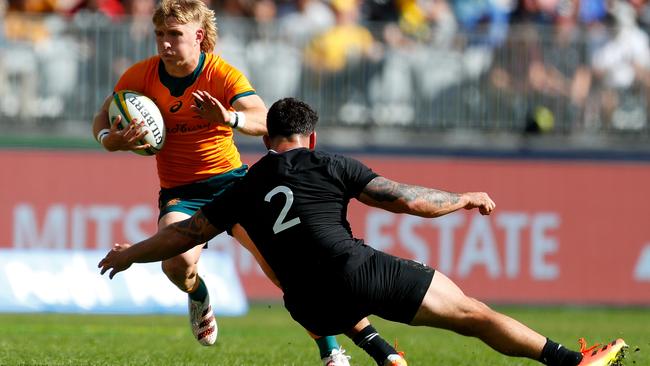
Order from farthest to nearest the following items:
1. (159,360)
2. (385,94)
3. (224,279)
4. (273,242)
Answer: (385,94) < (224,279) < (159,360) < (273,242)

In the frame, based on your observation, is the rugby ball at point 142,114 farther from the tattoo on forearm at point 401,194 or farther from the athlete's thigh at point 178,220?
the tattoo on forearm at point 401,194

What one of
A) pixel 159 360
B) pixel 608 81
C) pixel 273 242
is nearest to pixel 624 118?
pixel 608 81

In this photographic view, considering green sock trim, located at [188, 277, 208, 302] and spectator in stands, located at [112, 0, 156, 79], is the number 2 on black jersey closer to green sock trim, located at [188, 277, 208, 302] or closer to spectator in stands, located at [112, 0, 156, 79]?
green sock trim, located at [188, 277, 208, 302]

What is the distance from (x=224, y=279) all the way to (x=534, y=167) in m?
4.74

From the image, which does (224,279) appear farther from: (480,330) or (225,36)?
(480,330)

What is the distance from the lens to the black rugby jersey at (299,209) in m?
Answer: 7.08

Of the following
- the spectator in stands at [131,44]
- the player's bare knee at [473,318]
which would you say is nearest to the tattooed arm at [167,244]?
the player's bare knee at [473,318]

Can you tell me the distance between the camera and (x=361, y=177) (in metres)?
7.15

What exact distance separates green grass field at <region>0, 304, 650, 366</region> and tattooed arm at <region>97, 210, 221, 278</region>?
71.7 inches

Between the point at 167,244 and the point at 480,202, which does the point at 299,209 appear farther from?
the point at 480,202

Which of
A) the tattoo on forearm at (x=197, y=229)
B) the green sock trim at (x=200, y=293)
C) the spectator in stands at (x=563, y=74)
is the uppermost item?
the spectator in stands at (x=563, y=74)

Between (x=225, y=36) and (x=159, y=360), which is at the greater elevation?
(x=225, y=36)

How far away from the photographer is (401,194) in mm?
7152

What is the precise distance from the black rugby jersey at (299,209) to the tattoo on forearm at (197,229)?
0.05 meters
